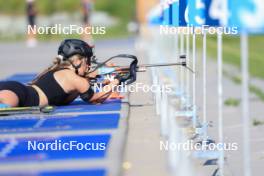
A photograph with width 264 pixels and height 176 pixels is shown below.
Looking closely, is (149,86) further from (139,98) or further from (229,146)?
(229,146)

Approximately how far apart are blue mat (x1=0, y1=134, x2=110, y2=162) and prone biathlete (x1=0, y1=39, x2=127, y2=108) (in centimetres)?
219

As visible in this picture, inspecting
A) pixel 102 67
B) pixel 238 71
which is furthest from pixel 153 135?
pixel 238 71

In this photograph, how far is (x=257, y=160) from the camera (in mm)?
10734

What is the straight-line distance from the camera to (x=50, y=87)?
39.5ft

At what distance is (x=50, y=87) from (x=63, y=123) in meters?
1.23

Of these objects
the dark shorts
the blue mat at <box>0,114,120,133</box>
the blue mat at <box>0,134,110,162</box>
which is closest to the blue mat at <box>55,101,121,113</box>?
the dark shorts

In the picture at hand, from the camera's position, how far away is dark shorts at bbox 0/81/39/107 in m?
11.9

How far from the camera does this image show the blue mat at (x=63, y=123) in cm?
1053

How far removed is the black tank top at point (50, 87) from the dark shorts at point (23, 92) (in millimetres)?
135

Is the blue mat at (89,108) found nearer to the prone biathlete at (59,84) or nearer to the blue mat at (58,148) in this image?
the prone biathlete at (59,84)

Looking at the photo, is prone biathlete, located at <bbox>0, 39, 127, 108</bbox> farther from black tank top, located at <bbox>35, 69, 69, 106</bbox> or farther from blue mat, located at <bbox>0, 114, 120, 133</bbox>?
blue mat, located at <bbox>0, 114, 120, 133</bbox>

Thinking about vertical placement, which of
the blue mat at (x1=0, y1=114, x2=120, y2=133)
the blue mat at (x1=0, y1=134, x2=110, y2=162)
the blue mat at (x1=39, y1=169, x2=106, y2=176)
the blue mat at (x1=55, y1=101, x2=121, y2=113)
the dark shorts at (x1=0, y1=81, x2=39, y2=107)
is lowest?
the blue mat at (x1=39, y1=169, x2=106, y2=176)

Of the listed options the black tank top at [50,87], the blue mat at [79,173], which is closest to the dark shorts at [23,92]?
the black tank top at [50,87]

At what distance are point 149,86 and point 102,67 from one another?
987 mm
